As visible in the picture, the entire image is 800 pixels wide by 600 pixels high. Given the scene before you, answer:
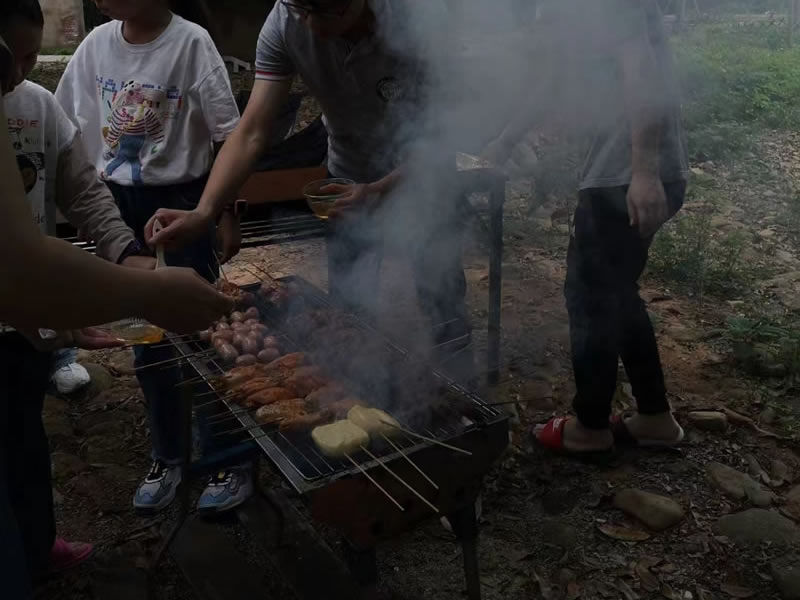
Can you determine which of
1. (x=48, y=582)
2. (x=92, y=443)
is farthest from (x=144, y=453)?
(x=48, y=582)

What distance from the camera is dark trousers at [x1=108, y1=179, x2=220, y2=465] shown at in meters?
3.75

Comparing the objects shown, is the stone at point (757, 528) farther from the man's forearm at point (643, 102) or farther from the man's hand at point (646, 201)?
the man's forearm at point (643, 102)

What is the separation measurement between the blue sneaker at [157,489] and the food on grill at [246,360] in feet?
4.06

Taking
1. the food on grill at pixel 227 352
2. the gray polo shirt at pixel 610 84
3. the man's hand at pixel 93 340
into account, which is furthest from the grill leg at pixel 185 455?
the gray polo shirt at pixel 610 84

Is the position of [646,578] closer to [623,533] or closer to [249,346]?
[623,533]

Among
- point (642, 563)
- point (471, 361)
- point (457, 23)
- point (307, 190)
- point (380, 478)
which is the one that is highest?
point (457, 23)

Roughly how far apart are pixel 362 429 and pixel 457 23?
232 centimetres

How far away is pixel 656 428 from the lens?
4113mm

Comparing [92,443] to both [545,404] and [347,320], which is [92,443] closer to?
[347,320]

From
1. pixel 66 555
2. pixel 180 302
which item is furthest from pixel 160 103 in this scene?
pixel 66 555

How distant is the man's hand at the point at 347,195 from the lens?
3.29m

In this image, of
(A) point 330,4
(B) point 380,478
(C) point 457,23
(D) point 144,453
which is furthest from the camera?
(D) point 144,453

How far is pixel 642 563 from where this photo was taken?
11.0ft

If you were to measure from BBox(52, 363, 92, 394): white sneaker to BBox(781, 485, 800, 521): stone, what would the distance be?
450 cm
